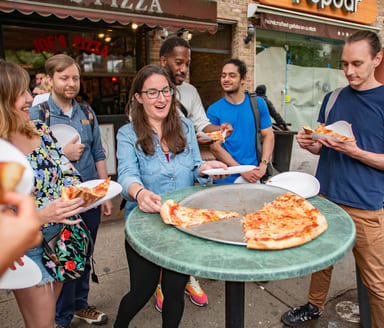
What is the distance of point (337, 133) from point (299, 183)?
458 mm

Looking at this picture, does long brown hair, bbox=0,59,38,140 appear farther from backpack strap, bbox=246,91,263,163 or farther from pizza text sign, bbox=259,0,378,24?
pizza text sign, bbox=259,0,378,24

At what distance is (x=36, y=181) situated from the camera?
1.86 m

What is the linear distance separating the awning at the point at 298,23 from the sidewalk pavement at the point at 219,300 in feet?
21.6

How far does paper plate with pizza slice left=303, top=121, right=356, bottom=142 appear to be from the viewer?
82.0 inches

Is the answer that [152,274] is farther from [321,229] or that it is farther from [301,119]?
[301,119]

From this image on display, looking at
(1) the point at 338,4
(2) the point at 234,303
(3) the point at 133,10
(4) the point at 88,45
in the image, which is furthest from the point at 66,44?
(1) the point at 338,4

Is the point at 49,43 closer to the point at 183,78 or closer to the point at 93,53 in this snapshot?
the point at 93,53

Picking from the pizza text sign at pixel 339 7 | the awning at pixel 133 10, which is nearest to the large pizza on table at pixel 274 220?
the awning at pixel 133 10

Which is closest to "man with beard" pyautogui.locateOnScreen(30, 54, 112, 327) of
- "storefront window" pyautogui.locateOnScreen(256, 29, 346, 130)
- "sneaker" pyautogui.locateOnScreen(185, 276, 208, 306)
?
"sneaker" pyautogui.locateOnScreen(185, 276, 208, 306)

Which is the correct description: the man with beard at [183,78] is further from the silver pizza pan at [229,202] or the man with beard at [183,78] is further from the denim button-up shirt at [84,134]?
the silver pizza pan at [229,202]

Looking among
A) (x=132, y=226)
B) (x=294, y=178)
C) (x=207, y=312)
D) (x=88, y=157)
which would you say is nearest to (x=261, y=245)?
(x=132, y=226)

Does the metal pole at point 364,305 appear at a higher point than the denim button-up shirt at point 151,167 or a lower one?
lower

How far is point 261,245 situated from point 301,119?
30.7 ft

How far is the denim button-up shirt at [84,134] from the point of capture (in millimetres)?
2654
